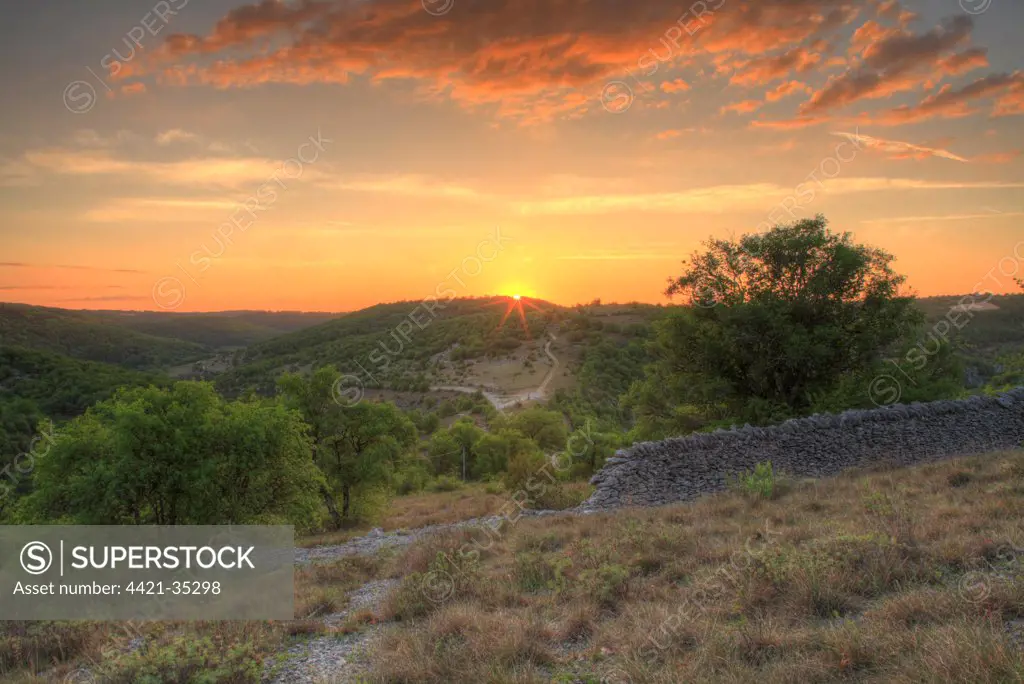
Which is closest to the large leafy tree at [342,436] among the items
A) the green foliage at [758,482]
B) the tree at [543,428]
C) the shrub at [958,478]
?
the green foliage at [758,482]

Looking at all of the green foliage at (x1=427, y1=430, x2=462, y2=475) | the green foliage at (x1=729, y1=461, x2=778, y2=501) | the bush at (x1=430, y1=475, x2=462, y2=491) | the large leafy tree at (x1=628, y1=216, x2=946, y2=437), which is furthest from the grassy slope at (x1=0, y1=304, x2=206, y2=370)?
the green foliage at (x1=729, y1=461, x2=778, y2=501)

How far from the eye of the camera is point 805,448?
15.5 metres

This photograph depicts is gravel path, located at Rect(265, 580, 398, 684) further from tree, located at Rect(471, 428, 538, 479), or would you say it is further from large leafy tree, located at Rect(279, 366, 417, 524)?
tree, located at Rect(471, 428, 538, 479)

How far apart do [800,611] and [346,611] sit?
5.62m

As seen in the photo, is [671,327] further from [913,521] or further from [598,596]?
[598,596]

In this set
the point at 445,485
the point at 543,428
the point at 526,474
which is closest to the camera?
the point at 526,474

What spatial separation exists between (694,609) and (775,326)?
16.8m

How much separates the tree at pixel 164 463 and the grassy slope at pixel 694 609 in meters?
2.87

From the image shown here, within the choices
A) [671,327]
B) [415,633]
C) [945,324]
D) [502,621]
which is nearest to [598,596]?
[502,621]

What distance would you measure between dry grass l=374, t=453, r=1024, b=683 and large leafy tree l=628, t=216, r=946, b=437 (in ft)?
36.4

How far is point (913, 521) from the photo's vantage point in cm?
800

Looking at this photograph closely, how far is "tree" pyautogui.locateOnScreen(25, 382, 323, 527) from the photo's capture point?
10805 mm

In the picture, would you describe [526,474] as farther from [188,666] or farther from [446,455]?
[446,455]

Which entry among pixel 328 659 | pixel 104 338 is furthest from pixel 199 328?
pixel 328 659
